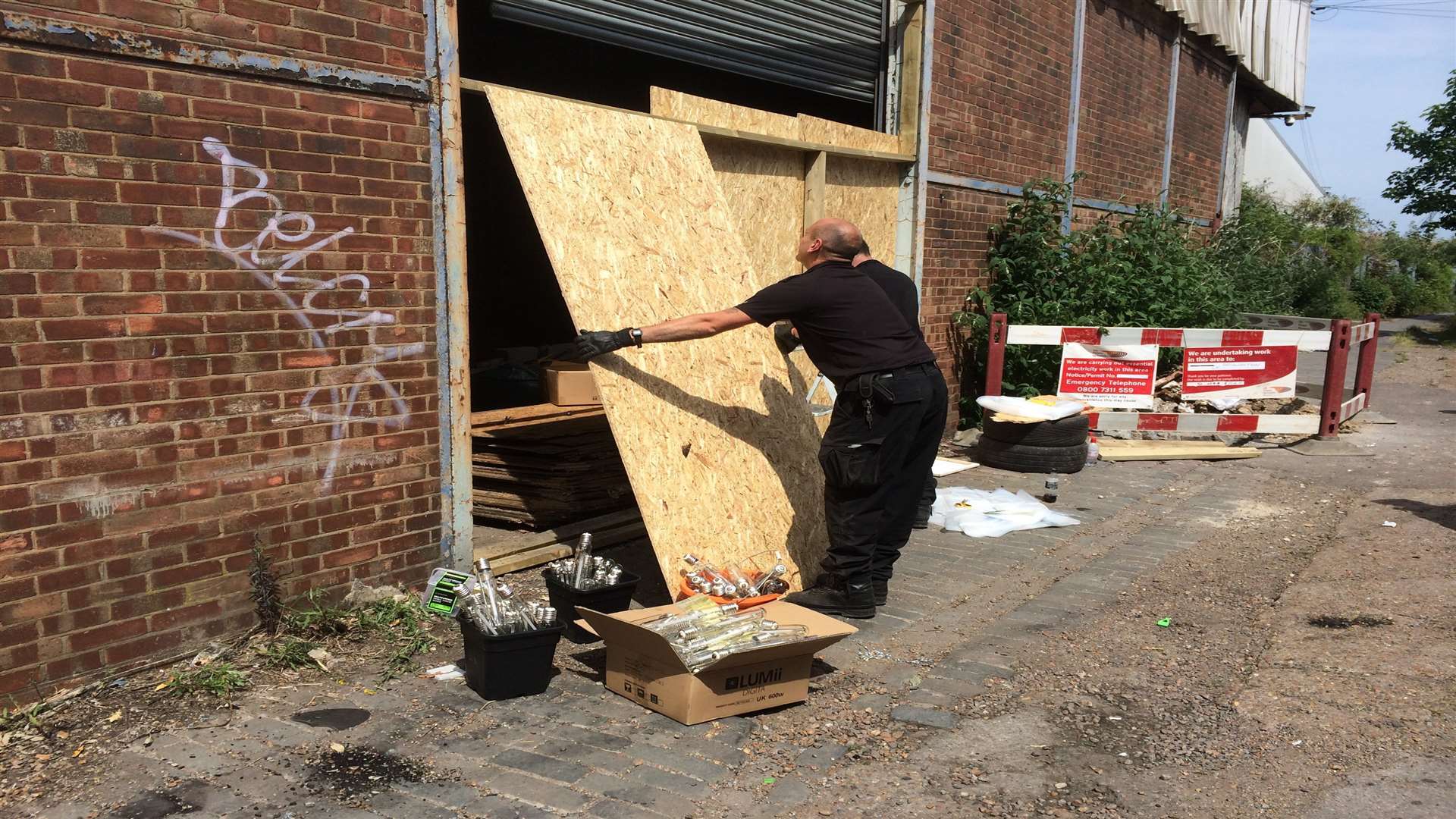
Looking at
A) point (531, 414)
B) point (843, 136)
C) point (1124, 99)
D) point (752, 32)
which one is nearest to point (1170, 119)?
point (1124, 99)

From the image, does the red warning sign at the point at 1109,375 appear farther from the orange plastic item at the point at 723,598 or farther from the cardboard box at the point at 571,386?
the orange plastic item at the point at 723,598

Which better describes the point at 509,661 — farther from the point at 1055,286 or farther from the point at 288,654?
the point at 1055,286

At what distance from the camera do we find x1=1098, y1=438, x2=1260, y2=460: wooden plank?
8.95 m

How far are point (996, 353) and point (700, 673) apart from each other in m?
6.42

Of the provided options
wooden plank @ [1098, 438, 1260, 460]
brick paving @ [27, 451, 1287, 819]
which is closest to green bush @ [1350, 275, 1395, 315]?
wooden plank @ [1098, 438, 1260, 460]

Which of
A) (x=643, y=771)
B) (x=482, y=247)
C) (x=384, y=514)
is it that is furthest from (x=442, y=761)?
(x=482, y=247)

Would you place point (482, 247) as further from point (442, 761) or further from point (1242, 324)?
point (1242, 324)

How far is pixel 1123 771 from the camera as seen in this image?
11.2ft

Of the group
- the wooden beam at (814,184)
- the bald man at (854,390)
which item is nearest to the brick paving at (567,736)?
the bald man at (854,390)

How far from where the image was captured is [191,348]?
13.1 ft

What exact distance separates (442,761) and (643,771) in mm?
720

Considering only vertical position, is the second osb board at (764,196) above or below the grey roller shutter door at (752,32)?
below

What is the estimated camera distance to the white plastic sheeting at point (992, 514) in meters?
6.61

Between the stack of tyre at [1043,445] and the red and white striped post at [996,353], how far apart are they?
102cm
